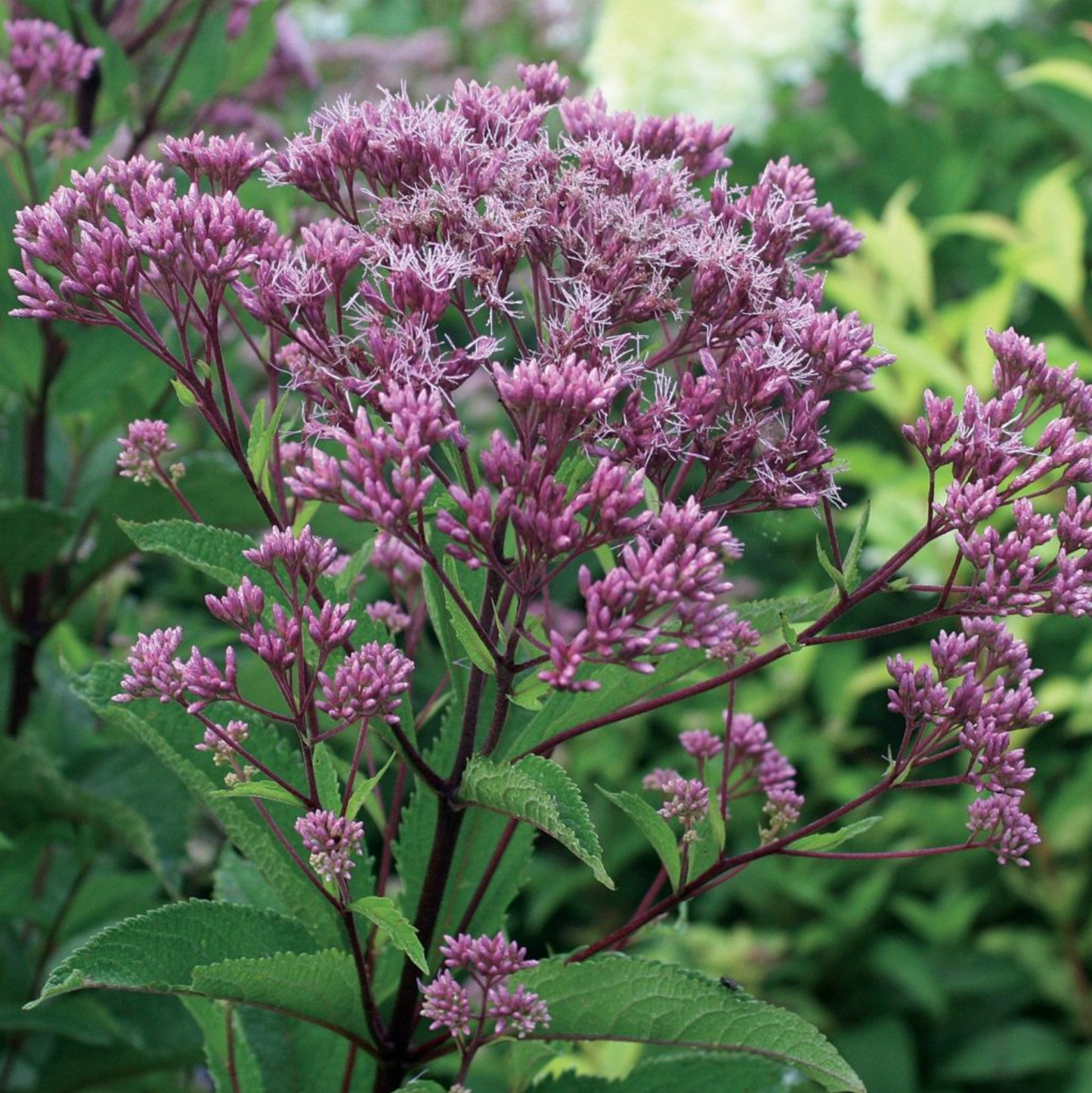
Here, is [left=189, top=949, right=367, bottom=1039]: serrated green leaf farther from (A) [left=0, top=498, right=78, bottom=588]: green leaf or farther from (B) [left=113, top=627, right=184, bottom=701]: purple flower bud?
(A) [left=0, top=498, right=78, bottom=588]: green leaf

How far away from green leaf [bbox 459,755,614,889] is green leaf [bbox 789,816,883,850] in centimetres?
18

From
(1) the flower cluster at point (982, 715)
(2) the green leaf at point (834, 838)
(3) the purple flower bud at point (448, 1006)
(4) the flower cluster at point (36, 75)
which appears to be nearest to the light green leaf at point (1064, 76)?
(4) the flower cluster at point (36, 75)

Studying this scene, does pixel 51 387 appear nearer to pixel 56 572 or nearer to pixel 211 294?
pixel 56 572

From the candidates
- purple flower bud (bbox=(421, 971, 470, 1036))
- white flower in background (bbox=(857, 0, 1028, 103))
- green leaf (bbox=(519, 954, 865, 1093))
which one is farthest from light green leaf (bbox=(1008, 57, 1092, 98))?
purple flower bud (bbox=(421, 971, 470, 1036))

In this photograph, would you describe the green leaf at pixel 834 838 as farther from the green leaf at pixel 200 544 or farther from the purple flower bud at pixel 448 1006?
the green leaf at pixel 200 544

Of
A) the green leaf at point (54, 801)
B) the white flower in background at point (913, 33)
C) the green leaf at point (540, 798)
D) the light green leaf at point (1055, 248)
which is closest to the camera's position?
the green leaf at point (540, 798)

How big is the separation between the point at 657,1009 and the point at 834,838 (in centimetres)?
16

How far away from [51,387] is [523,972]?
100 centimetres

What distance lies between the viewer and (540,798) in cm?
78

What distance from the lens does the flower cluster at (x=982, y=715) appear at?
0.91 meters

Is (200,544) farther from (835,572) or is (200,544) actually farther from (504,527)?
(835,572)

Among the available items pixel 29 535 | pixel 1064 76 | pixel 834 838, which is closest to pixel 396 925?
pixel 834 838

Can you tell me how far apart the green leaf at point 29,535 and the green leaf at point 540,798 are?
804 millimetres

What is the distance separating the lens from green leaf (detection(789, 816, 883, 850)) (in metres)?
0.88
